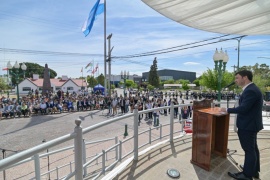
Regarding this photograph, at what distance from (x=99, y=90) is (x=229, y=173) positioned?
38.8 metres

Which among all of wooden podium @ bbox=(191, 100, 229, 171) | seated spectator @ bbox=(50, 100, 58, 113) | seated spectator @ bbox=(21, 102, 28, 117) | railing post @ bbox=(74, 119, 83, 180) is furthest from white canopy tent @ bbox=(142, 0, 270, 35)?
seated spectator @ bbox=(50, 100, 58, 113)

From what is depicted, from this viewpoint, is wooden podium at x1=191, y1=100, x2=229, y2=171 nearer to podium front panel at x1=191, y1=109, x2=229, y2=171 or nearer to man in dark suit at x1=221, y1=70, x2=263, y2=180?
podium front panel at x1=191, y1=109, x2=229, y2=171

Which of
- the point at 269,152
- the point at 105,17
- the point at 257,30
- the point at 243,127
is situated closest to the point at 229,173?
the point at 243,127

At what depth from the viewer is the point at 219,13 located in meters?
3.93

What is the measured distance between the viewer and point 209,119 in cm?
326

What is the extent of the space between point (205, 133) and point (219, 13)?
7.86ft

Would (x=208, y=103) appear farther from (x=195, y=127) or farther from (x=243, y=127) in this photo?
(x=243, y=127)

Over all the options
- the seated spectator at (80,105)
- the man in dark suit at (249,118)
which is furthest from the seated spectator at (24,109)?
the man in dark suit at (249,118)

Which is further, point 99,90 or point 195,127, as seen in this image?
point 99,90

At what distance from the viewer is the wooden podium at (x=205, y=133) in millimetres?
3291

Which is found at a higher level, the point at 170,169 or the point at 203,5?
the point at 203,5

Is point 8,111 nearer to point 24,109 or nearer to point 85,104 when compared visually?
point 24,109

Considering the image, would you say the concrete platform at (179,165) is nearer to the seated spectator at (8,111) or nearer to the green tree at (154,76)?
the seated spectator at (8,111)

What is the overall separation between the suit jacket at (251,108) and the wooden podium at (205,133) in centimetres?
36
